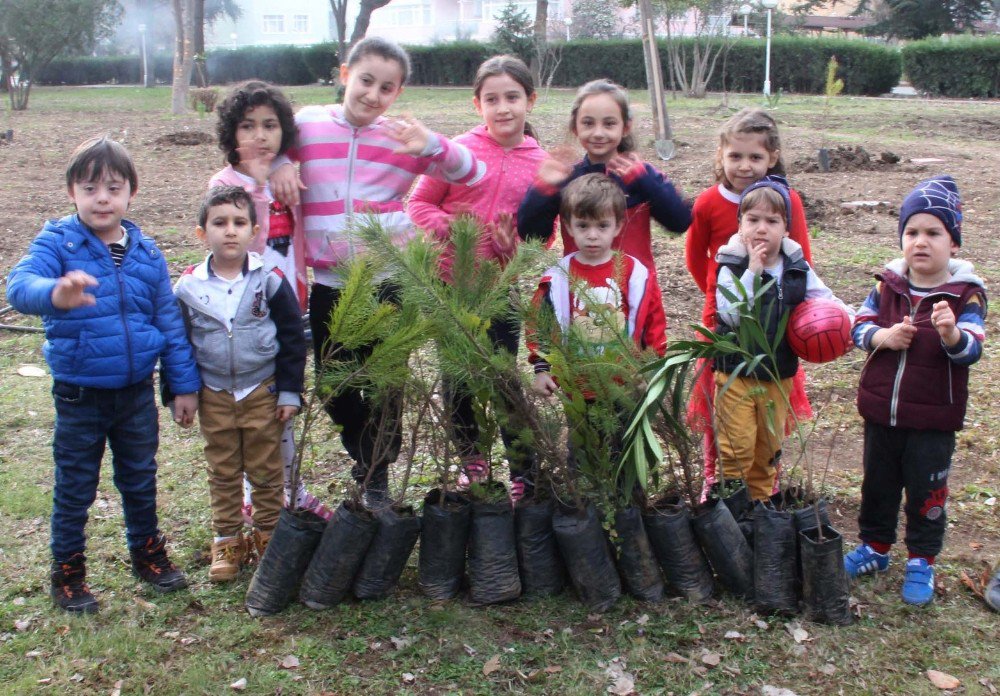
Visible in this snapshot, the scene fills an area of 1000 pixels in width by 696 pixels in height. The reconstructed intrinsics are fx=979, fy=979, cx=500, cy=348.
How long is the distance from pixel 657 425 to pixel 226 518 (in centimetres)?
174

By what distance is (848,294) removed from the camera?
7.77 meters

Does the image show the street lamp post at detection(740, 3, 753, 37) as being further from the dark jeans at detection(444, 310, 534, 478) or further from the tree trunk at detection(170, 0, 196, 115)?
the dark jeans at detection(444, 310, 534, 478)

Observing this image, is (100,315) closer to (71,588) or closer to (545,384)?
(71,588)

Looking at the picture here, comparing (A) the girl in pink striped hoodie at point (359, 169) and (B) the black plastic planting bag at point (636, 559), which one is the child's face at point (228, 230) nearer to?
(A) the girl in pink striped hoodie at point (359, 169)

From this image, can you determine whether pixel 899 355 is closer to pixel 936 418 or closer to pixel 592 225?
pixel 936 418

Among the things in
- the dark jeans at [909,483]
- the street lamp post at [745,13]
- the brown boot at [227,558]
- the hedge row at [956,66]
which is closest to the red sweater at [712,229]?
the dark jeans at [909,483]

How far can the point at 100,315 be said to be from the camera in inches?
136

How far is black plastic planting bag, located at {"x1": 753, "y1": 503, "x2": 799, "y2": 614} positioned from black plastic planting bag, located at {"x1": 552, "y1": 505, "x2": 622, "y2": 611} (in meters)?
0.51

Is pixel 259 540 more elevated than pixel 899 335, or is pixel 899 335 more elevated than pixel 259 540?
pixel 899 335

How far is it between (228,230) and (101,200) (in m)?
0.44

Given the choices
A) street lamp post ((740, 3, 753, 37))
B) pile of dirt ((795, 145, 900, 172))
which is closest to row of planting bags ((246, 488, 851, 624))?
pile of dirt ((795, 145, 900, 172))

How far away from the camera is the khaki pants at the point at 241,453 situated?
3.76 m

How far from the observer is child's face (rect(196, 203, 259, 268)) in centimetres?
361

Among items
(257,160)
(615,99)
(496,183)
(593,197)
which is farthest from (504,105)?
(257,160)
